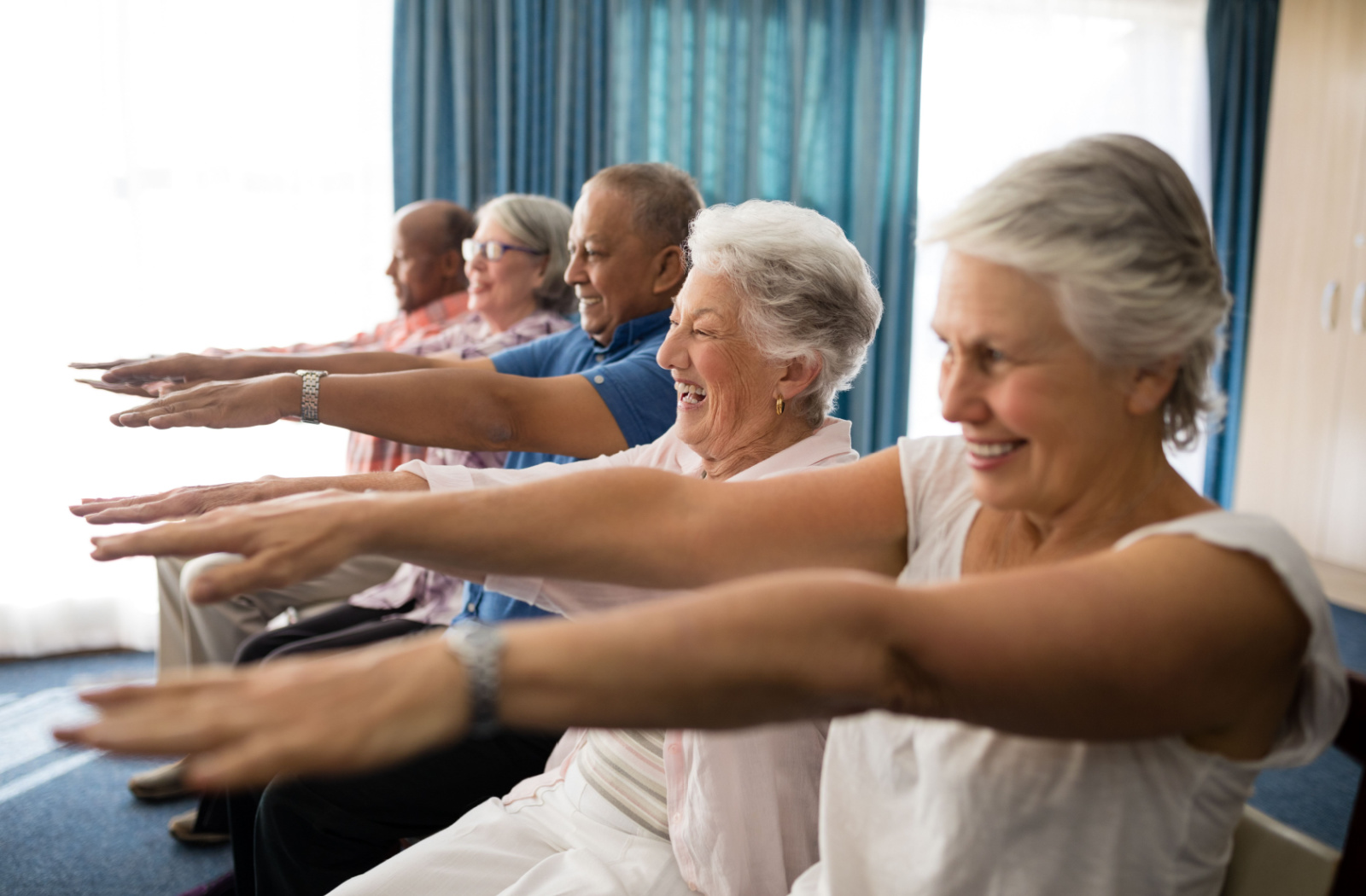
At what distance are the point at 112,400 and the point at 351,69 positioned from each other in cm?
159

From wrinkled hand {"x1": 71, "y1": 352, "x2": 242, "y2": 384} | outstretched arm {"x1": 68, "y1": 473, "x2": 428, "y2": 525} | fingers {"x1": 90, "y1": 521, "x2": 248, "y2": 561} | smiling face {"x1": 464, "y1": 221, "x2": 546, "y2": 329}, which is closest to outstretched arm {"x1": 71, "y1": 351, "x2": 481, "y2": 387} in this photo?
wrinkled hand {"x1": 71, "y1": 352, "x2": 242, "y2": 384}

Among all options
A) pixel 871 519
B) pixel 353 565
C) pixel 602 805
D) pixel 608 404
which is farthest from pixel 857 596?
pixel 353 565

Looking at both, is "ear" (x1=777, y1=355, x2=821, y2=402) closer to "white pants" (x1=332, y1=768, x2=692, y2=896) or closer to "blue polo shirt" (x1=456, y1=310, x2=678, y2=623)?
"blue polo shirt" (x1=456, y1=310, x2=678, y2=623)

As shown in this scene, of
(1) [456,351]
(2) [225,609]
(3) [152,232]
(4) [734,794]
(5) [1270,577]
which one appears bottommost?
(2) [225,609]

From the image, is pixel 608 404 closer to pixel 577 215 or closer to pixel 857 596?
pixel 577 215

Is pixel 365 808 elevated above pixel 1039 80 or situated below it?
below

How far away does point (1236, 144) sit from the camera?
4.85 m

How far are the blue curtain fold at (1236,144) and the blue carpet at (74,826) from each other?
4.78 m

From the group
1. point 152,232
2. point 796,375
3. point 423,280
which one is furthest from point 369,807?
point 152,232

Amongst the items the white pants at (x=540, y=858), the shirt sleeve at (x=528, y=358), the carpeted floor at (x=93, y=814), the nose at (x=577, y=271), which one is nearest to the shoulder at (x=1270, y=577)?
the white pants at (x=540, y=858)

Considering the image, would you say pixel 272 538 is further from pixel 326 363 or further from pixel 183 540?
pixel 326 363

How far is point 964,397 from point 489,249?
2115 millimetres

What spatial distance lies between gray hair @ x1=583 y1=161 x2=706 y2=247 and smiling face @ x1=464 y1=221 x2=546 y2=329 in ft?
2.26

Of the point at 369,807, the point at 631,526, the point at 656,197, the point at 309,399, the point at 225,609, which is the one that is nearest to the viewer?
the point at 631,526
